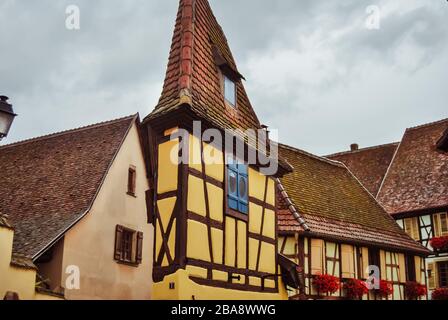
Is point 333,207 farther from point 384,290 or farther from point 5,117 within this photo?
point 5,117

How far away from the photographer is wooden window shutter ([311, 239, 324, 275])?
16797mm

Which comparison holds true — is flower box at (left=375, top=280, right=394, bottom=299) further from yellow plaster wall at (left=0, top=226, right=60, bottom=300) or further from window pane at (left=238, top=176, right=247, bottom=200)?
yellow plaster wall at (left=0, top=226, right=60, bottom=300)

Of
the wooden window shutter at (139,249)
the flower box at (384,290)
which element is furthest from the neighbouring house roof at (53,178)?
the flower box at (384,290)

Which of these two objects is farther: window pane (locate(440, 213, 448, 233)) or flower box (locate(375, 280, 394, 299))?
window pane (locate(440, 213, 448, 233))

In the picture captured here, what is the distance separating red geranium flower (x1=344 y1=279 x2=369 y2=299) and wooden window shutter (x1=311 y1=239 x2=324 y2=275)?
1.21 meters

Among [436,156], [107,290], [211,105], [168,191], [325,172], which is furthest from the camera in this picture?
[436,156]

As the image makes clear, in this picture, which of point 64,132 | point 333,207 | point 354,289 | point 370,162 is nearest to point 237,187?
point 354,289

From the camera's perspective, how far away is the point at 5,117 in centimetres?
737

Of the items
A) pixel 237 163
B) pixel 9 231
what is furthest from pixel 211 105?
pixel 9 231

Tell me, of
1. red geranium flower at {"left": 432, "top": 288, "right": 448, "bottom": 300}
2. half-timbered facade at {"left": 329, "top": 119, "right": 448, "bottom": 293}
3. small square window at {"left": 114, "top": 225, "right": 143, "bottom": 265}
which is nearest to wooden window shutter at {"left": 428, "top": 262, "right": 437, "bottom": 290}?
half-timbered facade at {"left": 329, "top": 119, "right": 448, "bottom": 293}

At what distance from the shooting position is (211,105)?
12844mm

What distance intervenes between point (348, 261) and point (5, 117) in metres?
12.9
